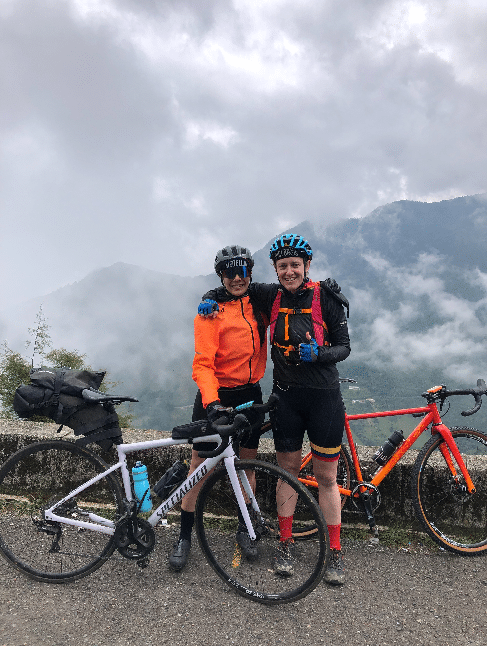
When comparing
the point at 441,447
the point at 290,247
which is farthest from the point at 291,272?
the point at 441,447

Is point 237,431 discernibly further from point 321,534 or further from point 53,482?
point 53,482

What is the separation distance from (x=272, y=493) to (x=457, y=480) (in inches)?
68.3

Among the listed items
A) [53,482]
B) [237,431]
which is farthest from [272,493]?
[53,482]

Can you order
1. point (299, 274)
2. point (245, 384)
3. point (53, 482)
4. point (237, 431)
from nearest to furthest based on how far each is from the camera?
1. point (237, 431)
2. point (299, 274)
3. point (245, 384)
4. point (53, 482)

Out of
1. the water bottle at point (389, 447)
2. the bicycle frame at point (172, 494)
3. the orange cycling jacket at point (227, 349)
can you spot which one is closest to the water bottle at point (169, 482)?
the bicycle frame at point (172, 494)

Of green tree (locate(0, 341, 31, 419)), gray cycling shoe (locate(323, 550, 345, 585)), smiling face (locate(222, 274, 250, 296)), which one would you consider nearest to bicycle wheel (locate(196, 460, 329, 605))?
gray cycling shoe (locate(323, 550, 345, 585))

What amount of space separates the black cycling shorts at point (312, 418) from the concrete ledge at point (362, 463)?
0.80 metres

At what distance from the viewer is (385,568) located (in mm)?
3510

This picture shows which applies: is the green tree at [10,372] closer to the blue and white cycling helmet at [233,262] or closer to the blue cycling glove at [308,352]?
the blue and white cycling helmet at [233,262]

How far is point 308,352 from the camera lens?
3.06 m

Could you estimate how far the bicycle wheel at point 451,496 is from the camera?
12.4 ft

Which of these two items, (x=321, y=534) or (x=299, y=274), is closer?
(x=321, y=534)

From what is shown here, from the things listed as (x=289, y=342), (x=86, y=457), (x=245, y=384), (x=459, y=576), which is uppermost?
(x=289, y=342)

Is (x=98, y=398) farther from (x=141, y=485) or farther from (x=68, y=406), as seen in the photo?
(x=141, y=485)
